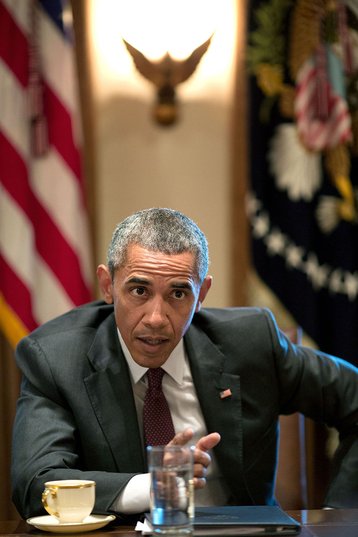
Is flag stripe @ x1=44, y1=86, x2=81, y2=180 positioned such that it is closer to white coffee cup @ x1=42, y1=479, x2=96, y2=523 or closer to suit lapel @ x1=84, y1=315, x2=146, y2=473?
suit lapel @ x1=84, y1=315, x2=146, y2=473

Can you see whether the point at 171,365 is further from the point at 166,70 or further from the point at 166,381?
the point at 166,70

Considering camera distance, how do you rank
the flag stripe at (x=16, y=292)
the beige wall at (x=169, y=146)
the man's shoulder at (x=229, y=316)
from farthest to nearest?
the beige wall at (x=169, y=146) → the flag stripe at (x=16, y=292) → the man's shoulder at (x=229, y=316)

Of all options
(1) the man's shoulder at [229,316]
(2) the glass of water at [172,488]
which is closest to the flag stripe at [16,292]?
(1) the man's shoulder at [229,316]

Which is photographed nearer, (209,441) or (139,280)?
(209,441)

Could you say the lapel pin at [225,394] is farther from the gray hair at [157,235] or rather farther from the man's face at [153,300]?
the gray hair at [157,235]

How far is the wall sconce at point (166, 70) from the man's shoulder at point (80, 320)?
1.72m

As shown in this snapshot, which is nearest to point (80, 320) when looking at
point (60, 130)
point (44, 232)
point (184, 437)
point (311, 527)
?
point (184, 437)

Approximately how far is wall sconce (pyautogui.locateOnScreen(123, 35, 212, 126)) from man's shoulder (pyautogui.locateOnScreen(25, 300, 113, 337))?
5.66ft

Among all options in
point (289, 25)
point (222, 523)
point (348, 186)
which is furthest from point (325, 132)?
point (222, 523)

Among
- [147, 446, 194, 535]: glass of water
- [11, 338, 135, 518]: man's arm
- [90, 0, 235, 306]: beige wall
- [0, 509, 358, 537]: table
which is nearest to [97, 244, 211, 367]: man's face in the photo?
[11, 338, 135, 518]: man's arm

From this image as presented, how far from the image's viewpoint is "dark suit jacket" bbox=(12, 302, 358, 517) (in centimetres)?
211

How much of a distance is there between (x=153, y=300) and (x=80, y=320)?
39cm

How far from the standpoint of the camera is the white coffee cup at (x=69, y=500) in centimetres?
169

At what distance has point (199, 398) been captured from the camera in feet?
7.93
